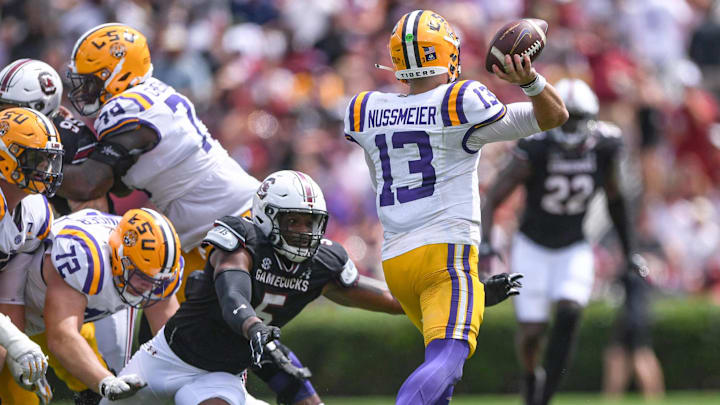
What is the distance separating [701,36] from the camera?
15.4 m

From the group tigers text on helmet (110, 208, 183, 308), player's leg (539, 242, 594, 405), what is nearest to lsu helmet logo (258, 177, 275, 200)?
tigers text on helmet (110, 208, 183, 308)

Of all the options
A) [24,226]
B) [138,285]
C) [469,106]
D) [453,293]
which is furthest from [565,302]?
[24,226]

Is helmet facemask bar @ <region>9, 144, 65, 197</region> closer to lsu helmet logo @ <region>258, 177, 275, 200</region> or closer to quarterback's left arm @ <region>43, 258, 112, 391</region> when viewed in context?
quarterback's left arm @ <region>43, 258, 112, 391</region>

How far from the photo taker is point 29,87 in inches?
283

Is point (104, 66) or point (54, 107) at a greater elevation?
point (104, 66)

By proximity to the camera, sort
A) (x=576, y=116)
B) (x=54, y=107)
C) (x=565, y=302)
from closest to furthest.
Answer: (x=54, y=107)
(x=565, y=302)
(x=576, y=116)

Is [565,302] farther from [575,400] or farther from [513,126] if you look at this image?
[513,126]

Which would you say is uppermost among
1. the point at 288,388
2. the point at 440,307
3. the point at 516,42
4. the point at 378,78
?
the point at 516,42

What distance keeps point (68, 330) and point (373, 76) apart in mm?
8393

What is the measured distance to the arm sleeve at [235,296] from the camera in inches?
218

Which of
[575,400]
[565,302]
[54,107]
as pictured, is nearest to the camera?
[54,107]

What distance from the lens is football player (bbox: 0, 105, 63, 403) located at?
6316 mm

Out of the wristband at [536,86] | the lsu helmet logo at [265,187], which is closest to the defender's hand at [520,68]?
the wristband at [536,86]

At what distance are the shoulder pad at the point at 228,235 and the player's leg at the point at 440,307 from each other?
75cm
